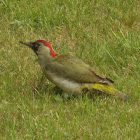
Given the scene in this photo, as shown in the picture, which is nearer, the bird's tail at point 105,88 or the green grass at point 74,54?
the green grass at point 74,54

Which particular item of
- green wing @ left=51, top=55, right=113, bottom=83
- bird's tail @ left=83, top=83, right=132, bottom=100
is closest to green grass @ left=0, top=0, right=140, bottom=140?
bird's tail @ left=83, top=83, right=132, bottom=100

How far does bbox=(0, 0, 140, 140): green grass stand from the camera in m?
5.52

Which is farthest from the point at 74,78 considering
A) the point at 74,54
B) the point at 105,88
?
the point at 74,54

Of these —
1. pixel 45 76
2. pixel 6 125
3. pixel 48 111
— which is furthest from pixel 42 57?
pixel 6 125

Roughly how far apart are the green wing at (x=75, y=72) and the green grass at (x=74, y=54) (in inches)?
11.3

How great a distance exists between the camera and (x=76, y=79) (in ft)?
21.0

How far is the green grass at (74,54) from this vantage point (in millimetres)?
5520

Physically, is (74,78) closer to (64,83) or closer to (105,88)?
(64,83)

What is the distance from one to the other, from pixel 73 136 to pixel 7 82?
179 cm

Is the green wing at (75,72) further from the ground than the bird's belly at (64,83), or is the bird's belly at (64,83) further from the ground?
the green wing at (75,72)

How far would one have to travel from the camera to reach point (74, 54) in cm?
770

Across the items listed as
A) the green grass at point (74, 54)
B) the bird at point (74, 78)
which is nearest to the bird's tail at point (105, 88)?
the bird at point (74, 78)

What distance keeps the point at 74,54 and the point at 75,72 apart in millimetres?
1315

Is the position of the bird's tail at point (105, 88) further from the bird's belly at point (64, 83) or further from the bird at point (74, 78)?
the bird's belly at point (64, 83)
